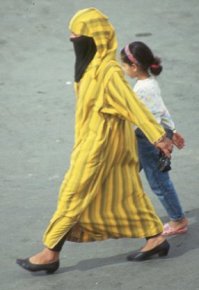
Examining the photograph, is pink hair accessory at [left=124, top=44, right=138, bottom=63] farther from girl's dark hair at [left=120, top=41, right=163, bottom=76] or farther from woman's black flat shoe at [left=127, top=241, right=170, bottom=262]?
woman's black flat shoe at [left=127, top=241, right=170, bottom=262]

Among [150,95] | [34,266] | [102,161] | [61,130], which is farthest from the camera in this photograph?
[61,130]

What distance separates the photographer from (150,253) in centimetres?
612

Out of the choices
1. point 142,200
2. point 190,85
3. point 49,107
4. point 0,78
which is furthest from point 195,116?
point 142,200

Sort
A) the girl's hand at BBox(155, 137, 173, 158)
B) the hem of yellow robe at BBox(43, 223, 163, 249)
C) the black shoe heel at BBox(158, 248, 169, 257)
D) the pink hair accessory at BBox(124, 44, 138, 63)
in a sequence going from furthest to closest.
A: the black shoe heel at BBox(158, 248, 169, 257), the pink hair accessory at BBox(124, 44, 138, 63), the hem of yellow robe at BBox(43, 223, 163, 249), the girl's hand at BBox(155, 137, 173, 158)

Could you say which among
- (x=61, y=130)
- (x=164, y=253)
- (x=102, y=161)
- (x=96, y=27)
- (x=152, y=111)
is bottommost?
(x=61, y=130)

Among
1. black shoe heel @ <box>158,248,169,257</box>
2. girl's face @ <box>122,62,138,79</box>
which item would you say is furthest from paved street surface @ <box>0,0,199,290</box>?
girl's face @ <box>122,62,138,79</box>

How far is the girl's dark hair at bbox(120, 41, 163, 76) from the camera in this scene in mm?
6012

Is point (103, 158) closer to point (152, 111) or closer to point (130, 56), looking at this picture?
point (152, 111)

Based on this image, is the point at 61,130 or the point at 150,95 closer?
the point at 150,95

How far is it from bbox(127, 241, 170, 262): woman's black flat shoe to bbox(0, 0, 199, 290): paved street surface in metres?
0.05

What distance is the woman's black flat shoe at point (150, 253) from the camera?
612cm

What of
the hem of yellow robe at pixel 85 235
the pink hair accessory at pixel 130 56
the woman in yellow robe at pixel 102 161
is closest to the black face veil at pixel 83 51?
the woman in yellow robe at pixel 102 161

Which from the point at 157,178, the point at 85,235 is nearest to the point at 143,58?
the point at 157,178

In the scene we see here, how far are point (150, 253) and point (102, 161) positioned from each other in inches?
29.7
